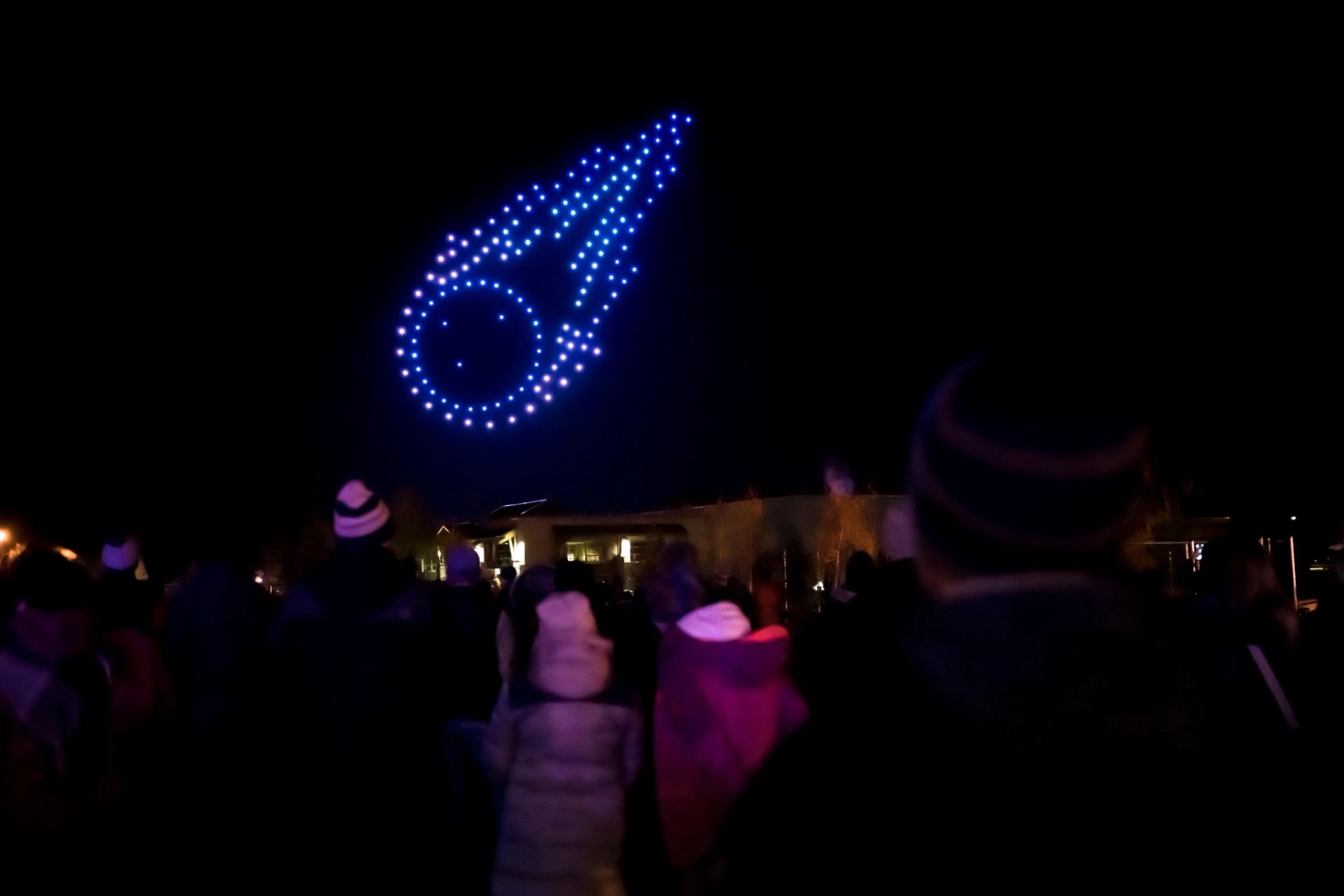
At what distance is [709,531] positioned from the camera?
4866 centimetres

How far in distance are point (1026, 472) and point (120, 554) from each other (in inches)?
296

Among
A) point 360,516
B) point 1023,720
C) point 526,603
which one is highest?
point 360,516

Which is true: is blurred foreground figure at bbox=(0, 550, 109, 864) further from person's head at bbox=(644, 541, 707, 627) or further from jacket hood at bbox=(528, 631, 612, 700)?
person's head at bbox=(644, 541, 707, 627)

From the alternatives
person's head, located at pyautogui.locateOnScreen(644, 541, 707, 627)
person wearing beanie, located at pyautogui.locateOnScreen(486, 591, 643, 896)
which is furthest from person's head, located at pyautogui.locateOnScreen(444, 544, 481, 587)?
person wearing beanie, located at pyautogui.locateOnScreen(486, 591, 643, 896)

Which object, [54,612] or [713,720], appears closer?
[54,612]

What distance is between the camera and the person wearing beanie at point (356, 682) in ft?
16.0

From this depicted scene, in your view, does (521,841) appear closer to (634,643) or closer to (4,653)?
(4,653)

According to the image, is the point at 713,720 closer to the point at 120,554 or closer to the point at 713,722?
the point at 713,722

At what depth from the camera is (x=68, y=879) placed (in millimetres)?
4438

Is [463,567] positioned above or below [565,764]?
above

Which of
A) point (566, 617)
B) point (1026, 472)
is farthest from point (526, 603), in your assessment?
point (1026, 472)

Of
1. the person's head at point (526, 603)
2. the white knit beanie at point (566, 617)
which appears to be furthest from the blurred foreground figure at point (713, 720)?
the person's head at point (526, 603)

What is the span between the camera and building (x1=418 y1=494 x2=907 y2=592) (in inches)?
1722

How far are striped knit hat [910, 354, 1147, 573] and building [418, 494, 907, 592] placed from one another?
40.3 m
